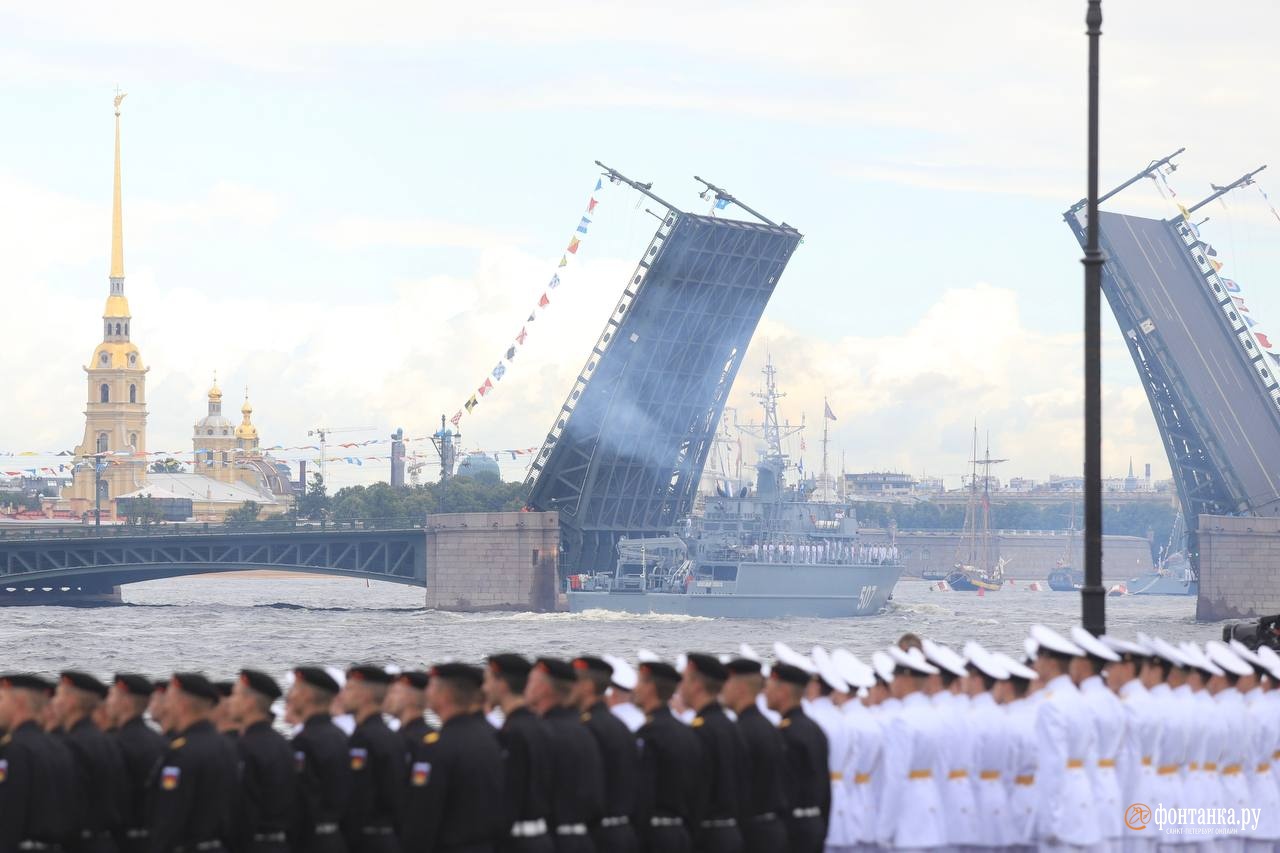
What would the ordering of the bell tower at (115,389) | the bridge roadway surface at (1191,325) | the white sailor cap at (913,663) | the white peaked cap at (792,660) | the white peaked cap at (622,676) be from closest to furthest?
the white peaked cap at (622,676)
the white peaked cap at (792,660)
the white sailor cap at (913,663)
the bridge roadway surface at (1191,325)
the bell tower at (115,389)

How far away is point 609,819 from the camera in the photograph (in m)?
7.65

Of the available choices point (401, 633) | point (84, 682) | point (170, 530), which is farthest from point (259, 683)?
point (170, 530)

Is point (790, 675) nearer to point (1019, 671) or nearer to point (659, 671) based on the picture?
point (659, 671)

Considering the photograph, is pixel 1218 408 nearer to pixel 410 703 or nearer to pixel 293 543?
pixel 293 543

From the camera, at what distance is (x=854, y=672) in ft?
30.5

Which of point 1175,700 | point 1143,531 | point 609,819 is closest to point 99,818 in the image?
point 609,819

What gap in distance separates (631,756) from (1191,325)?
39779 mm

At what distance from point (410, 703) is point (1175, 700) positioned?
3.69 meters

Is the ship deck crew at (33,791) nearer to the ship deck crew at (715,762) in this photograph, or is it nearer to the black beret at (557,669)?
the black beret at (557,669)

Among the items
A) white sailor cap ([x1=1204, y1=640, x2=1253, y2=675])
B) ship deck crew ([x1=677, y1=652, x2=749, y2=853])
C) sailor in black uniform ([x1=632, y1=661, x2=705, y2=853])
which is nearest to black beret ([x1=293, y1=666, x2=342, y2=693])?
sailor in black uniform ([x1=632, y1=661, x2=705, y2=853])

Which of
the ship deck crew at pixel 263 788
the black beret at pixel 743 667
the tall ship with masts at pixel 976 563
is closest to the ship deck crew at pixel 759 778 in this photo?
the black beret at pixel 743 667

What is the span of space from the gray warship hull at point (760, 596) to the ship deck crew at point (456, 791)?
5395 centimetres

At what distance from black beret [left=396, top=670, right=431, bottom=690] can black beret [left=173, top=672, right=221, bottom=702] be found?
657 millimetres

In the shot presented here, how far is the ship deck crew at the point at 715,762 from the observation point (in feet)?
26.0
